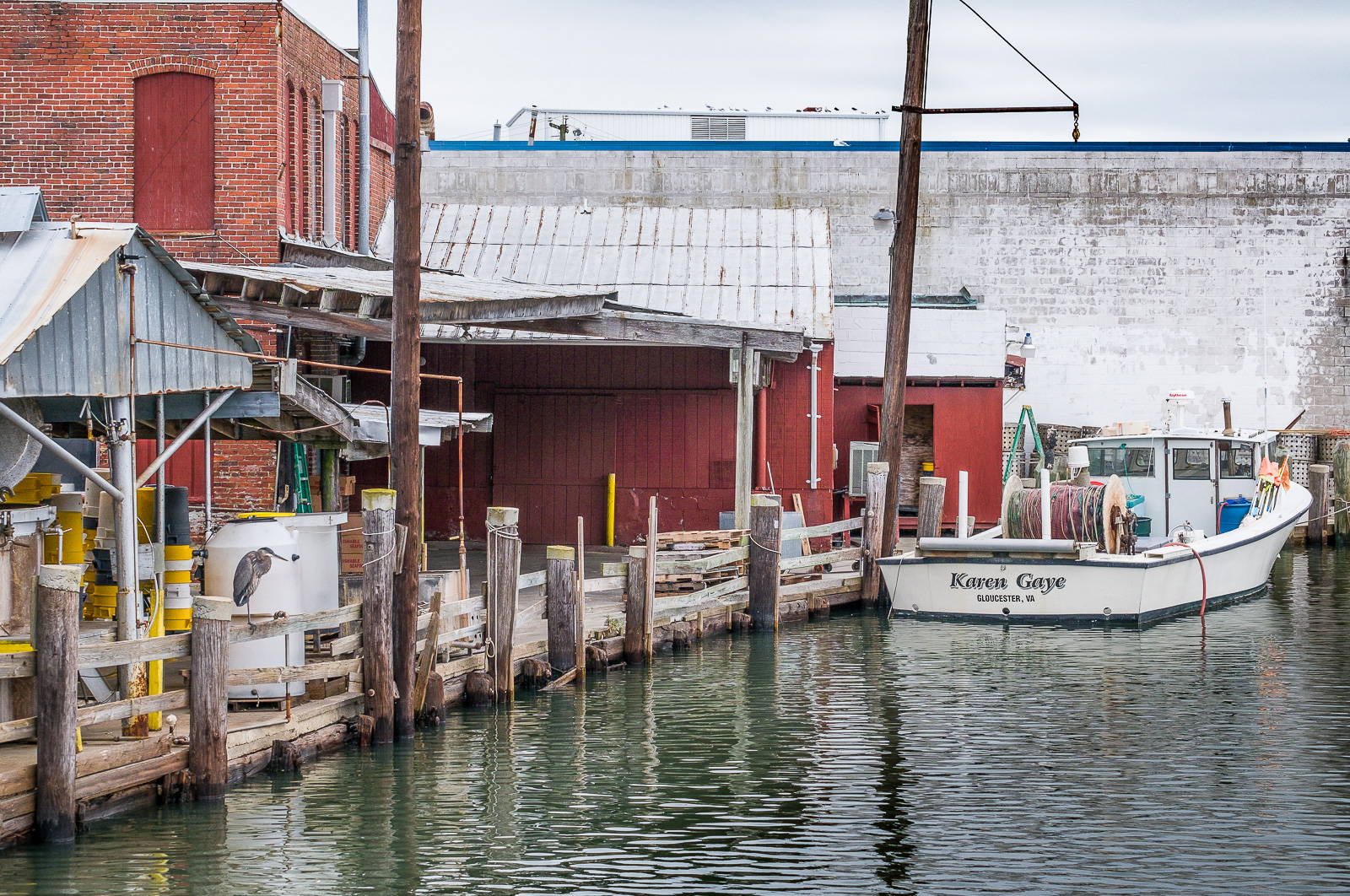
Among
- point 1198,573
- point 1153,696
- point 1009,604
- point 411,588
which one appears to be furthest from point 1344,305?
point 411,588

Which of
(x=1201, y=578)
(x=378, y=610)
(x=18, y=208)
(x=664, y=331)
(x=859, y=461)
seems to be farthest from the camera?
(x=859, y=461)

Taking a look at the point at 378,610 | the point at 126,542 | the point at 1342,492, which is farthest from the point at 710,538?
the point at 1342,492

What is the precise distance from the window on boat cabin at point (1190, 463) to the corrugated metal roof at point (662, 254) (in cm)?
581

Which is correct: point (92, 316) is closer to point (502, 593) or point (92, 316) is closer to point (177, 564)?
point (177, 564)

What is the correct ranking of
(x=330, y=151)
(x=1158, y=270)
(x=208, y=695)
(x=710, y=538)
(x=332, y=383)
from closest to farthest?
(x=208, y=695) < (x=710, y=538) < (x=332, y=383) < (x=330, y=151) < (x=1158, y=270)

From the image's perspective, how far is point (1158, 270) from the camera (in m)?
34.8

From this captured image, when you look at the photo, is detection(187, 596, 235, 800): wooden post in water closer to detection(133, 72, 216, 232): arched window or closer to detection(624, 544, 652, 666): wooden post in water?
detection(624, 544, 652, 666): wooden post in water

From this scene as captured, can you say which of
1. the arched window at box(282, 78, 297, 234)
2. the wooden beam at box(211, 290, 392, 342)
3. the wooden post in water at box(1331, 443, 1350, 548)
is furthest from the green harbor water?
the wooden post in water at box(1331, 443, 1350, 548)

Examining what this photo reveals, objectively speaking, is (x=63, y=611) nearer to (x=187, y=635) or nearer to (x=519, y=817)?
(x=187, y=635)

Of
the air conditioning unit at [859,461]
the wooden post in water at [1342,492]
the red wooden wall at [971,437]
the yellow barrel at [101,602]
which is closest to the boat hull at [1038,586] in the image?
the air conditioning unit at [859,461]

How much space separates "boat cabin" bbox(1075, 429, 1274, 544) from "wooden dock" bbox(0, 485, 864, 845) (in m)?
7.54

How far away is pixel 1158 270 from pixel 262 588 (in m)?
27.2

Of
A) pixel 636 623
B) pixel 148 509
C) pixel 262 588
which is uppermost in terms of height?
pixel 148 509

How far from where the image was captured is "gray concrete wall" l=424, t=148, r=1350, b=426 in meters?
34.7
